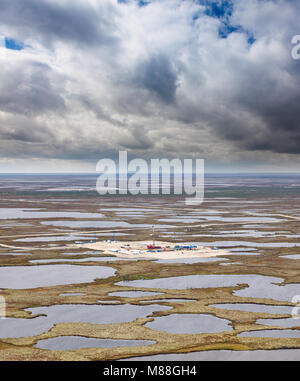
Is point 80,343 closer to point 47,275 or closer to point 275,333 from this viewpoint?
point 275,333

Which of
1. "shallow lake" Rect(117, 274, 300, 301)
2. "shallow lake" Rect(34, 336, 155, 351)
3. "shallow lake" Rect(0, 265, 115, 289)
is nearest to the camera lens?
"shallow lake" Rect(34, 336, 155, 351)

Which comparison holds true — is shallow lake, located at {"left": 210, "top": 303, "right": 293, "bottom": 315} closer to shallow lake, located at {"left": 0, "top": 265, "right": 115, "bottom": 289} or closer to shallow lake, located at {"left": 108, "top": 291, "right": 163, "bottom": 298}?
shallow lake, located at {"left": 108, "top": 291, "right": 163, "bottom": 298}

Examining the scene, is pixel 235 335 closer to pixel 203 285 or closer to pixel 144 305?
pixel 144 305

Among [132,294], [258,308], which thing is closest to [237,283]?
[258,308]

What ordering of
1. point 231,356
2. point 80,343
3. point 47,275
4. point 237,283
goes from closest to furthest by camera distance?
point 231,356 < point 80,343 < point 237,283 < point 47,275

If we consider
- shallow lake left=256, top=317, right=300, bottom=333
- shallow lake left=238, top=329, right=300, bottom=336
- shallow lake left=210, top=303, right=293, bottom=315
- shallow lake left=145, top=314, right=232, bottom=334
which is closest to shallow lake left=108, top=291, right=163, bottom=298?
shallow lake left=145, top=314, right=232, bottom=334

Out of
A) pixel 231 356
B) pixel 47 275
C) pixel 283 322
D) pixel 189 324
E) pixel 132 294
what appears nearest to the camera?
pixel 231 356

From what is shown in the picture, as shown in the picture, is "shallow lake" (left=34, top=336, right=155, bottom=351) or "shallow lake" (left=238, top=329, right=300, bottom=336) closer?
"shallow lake" (left=34, top=336, right=155, bottom=351)

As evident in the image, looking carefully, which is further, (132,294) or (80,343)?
(132,294)

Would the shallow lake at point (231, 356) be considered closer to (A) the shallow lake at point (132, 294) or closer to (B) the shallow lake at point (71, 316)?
(B) the shallow lake at point (71, 316)

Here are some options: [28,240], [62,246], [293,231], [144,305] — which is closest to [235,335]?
[144,305]

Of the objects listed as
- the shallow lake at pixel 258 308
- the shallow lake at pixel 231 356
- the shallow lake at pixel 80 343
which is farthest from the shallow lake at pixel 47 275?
the shallow lake at pixel 231 356
